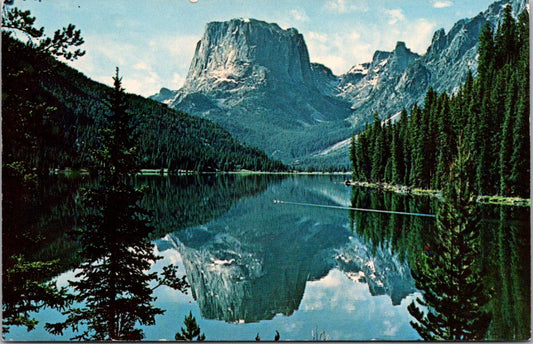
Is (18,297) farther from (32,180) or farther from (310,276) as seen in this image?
(310,276)

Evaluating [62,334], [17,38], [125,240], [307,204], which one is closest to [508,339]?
[125,240]

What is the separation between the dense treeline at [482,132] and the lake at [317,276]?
1.88 metres

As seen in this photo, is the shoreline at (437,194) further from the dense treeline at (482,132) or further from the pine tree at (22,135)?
the pine tree at (22,135)

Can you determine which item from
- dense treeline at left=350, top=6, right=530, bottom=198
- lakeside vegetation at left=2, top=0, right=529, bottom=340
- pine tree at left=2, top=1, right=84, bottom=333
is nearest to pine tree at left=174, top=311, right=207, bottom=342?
lakeside vegetation at left=2, top=0, right=529, bottom=340

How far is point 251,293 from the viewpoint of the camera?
11.6 metres

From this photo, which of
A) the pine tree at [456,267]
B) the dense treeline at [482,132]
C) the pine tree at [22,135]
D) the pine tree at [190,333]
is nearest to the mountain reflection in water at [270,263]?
the pine tree at [456,267]

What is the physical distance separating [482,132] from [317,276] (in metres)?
14.1

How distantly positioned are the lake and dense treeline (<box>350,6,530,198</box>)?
1.88m

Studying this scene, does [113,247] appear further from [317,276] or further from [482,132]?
[482,132]

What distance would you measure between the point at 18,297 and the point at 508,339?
28.8 ft

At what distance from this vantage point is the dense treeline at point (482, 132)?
14.1 meters

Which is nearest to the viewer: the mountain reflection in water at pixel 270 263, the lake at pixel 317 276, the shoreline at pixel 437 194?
the lake at pixel 317 276

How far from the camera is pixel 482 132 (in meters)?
21.8

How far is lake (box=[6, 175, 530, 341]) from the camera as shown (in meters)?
8.82
